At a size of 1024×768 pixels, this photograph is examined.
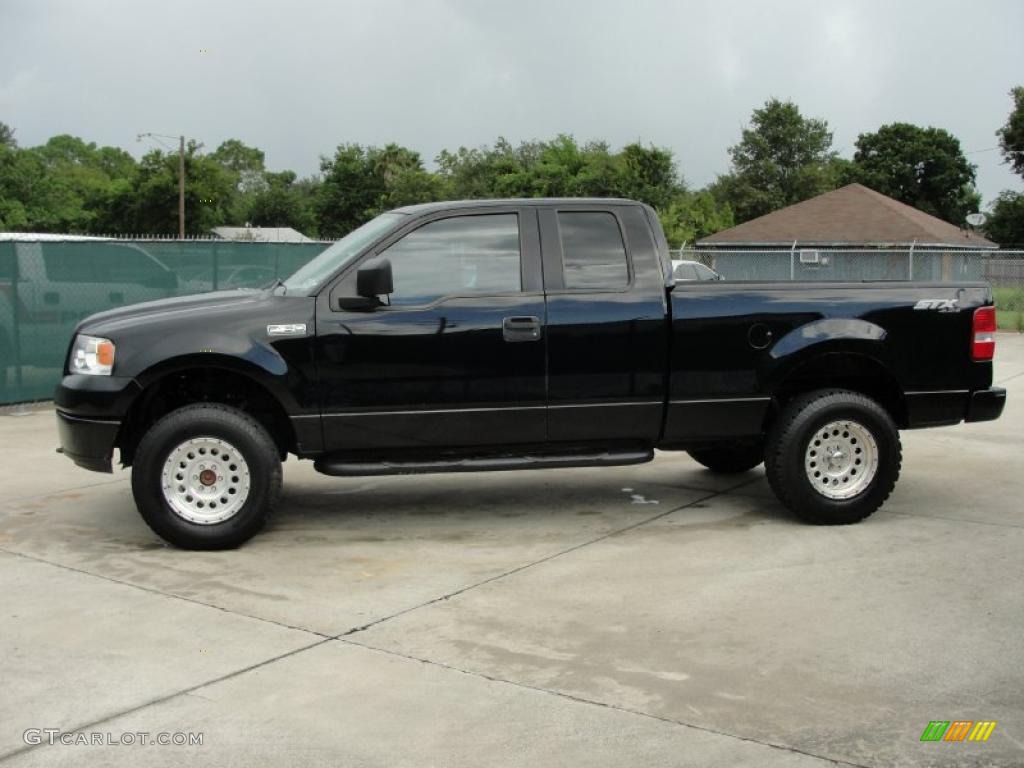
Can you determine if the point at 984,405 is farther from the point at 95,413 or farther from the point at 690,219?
the point at 690,219

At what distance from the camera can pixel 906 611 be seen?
531 centimetres

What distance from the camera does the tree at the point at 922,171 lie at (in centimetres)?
6981

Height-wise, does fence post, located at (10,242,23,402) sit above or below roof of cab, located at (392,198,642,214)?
below

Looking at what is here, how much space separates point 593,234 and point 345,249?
5.02ft

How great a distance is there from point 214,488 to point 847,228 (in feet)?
129

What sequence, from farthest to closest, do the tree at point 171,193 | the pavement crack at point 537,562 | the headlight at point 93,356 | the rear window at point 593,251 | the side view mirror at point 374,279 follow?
the tree at point 171,193 → the rear window at point 593,251 → the headlight at point 93,356 → the side view mirror at point 374,279 → the pavement crack at point 537,562

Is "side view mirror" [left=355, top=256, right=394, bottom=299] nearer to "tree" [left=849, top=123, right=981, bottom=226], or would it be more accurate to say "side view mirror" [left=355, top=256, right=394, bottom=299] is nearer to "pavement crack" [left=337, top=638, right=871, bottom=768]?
"pavement crack" [left=337, top=638, right=871, bottom=768]

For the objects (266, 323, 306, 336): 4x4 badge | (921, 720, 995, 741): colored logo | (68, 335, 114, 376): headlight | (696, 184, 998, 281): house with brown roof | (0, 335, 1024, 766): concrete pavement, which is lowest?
(921, 720, 995, 741): colored logo

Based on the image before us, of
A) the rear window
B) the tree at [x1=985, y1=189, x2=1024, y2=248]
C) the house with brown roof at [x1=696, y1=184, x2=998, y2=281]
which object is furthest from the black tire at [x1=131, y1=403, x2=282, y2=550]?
the tree at [x1=985, y1=189, x2=1024, y2=248]

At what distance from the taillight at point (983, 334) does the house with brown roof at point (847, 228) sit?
3463 centimetres

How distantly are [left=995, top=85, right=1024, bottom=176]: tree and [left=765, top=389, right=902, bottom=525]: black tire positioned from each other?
192 feet

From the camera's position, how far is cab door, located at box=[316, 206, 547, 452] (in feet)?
21.3

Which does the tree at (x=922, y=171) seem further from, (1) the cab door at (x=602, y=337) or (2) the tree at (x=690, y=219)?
(1) the cab door at (x=602, y=337)

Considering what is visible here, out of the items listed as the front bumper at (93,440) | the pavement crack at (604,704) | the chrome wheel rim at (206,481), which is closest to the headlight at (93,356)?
the front bumper at (93,440)
